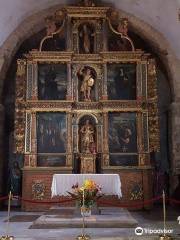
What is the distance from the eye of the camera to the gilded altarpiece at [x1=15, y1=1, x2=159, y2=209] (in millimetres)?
15477

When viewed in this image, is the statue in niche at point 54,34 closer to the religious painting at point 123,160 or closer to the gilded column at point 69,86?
the gilded column at point 69,86

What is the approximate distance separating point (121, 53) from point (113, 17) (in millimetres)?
1984

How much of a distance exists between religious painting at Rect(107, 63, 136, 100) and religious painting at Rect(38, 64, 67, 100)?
1.81 meters

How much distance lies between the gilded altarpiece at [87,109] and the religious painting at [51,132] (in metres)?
0.02

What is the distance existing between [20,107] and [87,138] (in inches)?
116

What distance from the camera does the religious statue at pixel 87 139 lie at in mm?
15734

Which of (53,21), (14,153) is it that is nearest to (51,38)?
(53,21)

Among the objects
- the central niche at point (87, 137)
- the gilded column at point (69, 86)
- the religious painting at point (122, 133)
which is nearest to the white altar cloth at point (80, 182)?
the central niche at point (87, 137)

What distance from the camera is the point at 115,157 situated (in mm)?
15633

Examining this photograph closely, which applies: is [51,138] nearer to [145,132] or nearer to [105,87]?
[105,87]

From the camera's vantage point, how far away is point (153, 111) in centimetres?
1612

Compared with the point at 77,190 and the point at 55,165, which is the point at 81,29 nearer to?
the point at 55,165

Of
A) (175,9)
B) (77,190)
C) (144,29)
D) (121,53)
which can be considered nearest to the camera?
(77,190)
